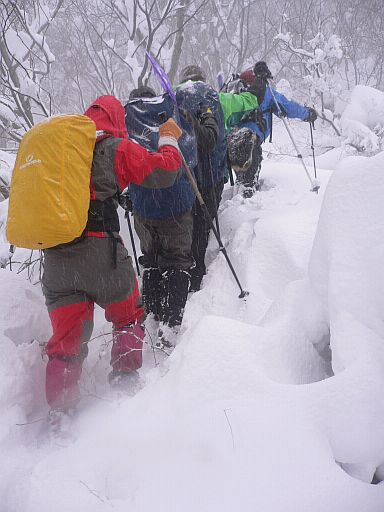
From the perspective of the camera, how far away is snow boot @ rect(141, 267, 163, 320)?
3.68m

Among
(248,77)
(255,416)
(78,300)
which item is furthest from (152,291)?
(248,77)

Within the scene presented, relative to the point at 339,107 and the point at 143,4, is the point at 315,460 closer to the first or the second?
the point at 143,4

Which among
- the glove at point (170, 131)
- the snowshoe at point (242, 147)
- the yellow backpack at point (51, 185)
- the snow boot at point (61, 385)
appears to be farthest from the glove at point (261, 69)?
the snow boot at point (61, 385)

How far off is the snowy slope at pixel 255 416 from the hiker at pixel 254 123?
3.10 metres

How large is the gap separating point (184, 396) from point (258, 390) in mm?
330

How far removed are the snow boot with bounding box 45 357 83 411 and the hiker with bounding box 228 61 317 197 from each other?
3598mm

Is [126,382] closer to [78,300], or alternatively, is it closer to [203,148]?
[78,300]

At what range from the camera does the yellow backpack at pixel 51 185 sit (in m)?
2.11

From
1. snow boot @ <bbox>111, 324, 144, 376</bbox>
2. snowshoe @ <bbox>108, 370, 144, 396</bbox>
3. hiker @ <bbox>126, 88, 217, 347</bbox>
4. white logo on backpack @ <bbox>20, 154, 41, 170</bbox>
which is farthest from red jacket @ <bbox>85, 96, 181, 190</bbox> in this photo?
snowshoe @ <bbox>108, 370, 144, 396</bbox>

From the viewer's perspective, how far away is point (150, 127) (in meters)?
3.27

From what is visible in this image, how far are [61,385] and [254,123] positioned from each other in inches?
164

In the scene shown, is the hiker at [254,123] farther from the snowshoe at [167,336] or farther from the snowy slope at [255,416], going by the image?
the snowy slope at [255,416]

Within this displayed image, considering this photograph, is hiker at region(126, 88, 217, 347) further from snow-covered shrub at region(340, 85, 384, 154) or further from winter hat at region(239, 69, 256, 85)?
snow-covered shrub at region(340, 85, 384, 154)

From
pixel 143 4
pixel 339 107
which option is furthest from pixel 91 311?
pixel 339 107
